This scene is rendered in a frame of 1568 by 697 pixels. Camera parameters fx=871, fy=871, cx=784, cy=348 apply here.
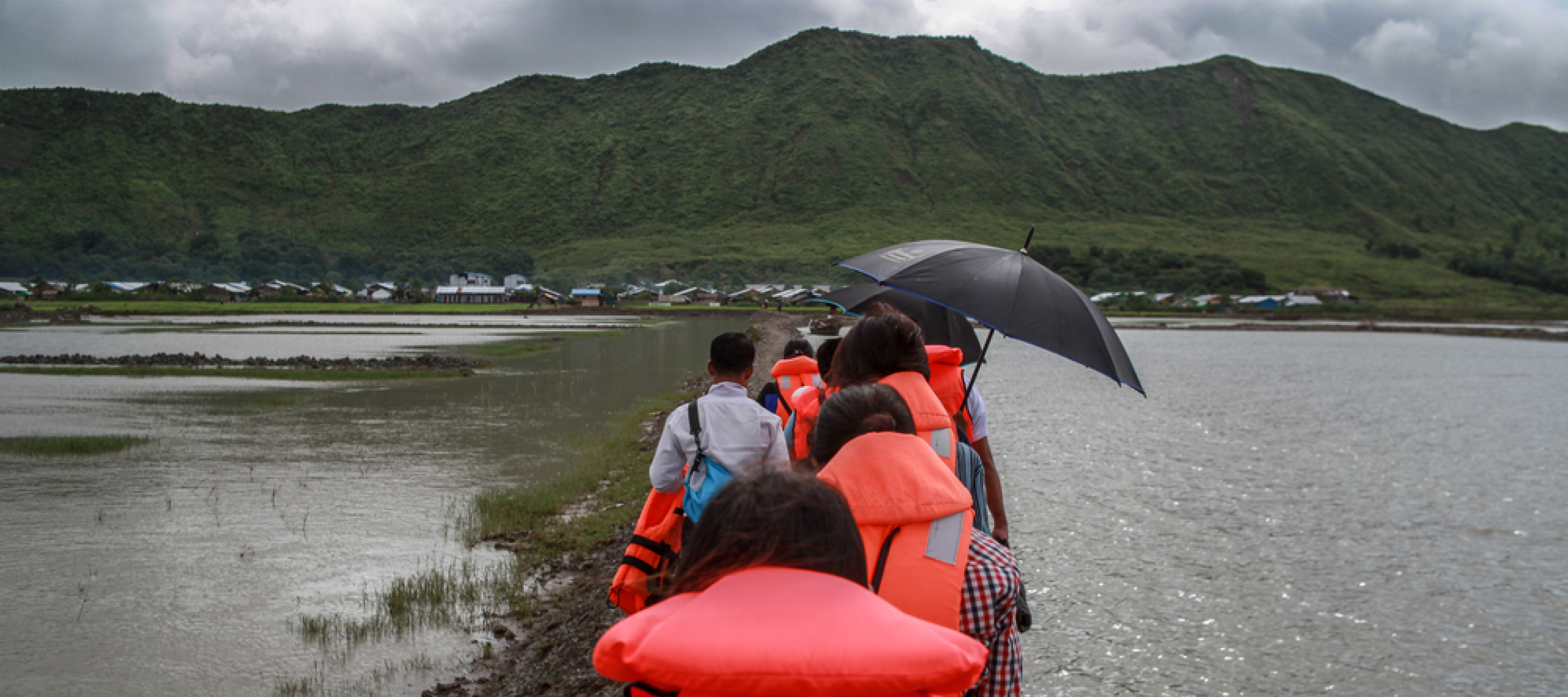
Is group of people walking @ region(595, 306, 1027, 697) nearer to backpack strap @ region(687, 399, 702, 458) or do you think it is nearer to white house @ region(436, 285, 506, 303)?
backpack strap @ region(687, 399, 702, 458)

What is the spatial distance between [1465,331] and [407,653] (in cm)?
8799

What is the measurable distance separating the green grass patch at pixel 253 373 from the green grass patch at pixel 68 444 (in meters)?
10.6

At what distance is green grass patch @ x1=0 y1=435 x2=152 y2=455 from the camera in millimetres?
15421

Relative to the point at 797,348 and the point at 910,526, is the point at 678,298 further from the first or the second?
the point at 910,526

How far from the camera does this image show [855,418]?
2.97m

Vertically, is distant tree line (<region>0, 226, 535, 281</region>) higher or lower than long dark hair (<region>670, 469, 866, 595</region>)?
higher

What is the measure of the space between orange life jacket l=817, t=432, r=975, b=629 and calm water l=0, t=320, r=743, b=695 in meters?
5.27

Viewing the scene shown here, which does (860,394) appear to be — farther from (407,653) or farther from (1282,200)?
(1282,200)

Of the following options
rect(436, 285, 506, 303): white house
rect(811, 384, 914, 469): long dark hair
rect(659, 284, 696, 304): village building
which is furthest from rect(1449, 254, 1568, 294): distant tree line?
rect(811, 384, 914, 469): long dark hair

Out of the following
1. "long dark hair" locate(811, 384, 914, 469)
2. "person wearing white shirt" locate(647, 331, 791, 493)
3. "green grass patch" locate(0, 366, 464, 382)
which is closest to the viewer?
"long dark hair" locate(811, 384, 914, 469)

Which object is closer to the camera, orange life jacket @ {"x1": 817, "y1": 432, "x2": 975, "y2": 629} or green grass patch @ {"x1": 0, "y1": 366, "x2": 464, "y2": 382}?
orange life jacket @ {"x1": 817, "y1": 432, "x2": 975, "y2": 629}

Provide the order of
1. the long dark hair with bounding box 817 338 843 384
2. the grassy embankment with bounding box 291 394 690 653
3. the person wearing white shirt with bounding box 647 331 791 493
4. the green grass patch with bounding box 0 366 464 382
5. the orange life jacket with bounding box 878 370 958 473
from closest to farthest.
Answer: the orange life jacket with bounding box 878 370 958 473
the person wearing white shirt with bounding box 647 331 791 493
the long dark hair with bounding box 817 338 843 384
the grassy embankment with bounding box 291 394 690 653
the green grass patch with bounding box 0 366 464 382

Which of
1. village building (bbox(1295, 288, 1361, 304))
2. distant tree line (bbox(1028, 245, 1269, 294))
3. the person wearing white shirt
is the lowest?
the person wearing white shirt

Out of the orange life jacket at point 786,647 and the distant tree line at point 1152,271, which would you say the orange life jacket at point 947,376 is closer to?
the orange life jacket at point 786,647
